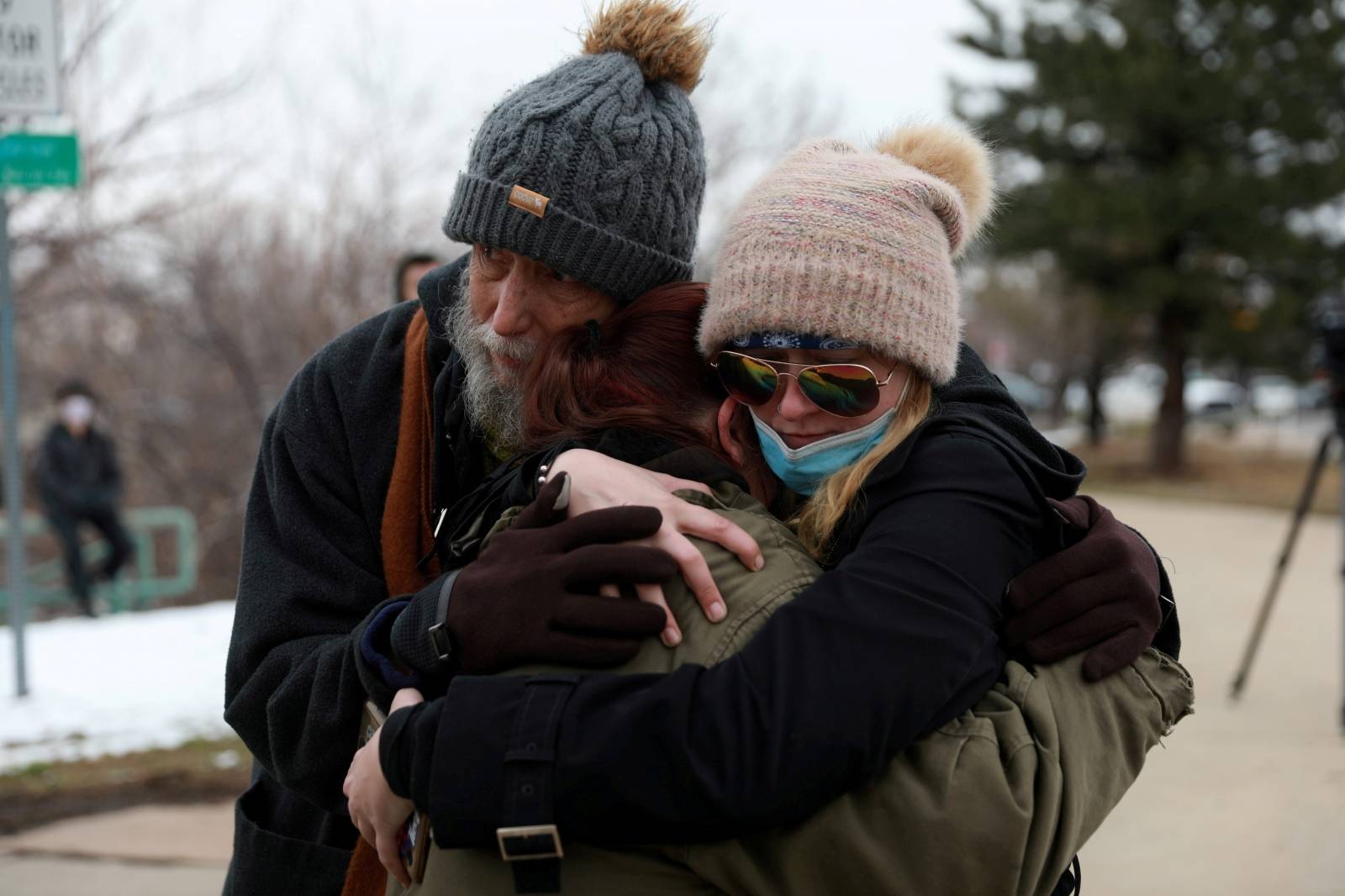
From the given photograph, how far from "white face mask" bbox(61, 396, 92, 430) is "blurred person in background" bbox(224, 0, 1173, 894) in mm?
8699

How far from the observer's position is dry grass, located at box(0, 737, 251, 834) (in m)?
4.78

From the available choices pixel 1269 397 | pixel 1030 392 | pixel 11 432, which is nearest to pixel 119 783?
pixel 11 432

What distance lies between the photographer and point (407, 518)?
190 centimetres

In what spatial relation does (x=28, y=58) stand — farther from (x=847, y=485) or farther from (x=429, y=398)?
(x=847, y=485)

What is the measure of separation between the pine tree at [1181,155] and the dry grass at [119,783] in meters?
15.2

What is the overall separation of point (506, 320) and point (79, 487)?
8815mm

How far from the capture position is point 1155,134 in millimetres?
18641

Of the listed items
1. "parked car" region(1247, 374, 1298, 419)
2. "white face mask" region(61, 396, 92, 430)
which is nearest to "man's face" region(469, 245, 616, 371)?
"white face mask" region(61, 396, 92, 430)

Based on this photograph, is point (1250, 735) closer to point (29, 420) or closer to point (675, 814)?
point (675, 814)

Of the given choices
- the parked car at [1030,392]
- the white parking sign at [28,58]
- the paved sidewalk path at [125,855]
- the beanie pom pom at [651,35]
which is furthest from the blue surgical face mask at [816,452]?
the parked car at [1030,392]

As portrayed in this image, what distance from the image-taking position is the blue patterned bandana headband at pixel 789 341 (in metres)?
1.73

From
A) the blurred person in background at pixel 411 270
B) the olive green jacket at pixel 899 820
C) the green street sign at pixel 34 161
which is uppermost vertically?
the olive green jacket at pixel 899 820

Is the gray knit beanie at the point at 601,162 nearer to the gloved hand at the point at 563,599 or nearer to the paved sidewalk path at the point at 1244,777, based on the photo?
the gloved hand at the point at 563,599

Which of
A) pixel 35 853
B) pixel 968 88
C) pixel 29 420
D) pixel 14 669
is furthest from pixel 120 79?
pixel 968 88
